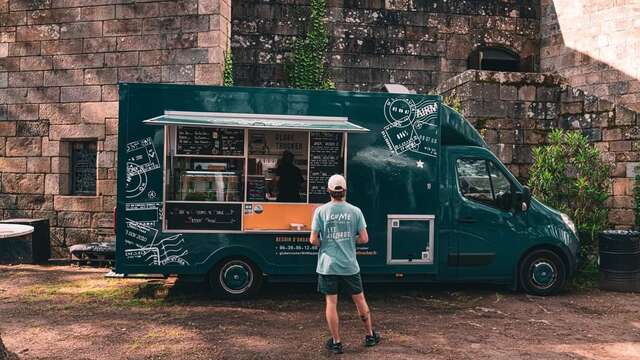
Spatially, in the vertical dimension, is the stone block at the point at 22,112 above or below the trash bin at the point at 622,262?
above

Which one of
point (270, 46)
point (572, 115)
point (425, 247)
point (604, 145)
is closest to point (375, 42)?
point (270, 46)

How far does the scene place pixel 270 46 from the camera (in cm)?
1080

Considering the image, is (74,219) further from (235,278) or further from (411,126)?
(411,126)

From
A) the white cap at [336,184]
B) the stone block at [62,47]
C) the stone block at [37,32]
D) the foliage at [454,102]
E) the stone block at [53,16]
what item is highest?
the stone block at [53,16]

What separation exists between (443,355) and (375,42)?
814 cm

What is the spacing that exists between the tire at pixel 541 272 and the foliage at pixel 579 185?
50.3 inches

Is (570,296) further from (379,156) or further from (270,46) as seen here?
(270,46)

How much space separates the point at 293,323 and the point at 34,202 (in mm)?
6985

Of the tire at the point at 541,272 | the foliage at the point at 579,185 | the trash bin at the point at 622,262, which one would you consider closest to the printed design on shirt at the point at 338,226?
the tire at the point at 541,272

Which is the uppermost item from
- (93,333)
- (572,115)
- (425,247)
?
(572,115)

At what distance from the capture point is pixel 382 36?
36.7 ft

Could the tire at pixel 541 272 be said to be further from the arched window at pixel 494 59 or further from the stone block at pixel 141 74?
the stone block at pixel 141 74

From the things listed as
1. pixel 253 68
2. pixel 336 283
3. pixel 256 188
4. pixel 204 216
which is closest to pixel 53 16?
pixel 253 68

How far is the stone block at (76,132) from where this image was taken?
959 centimetres
